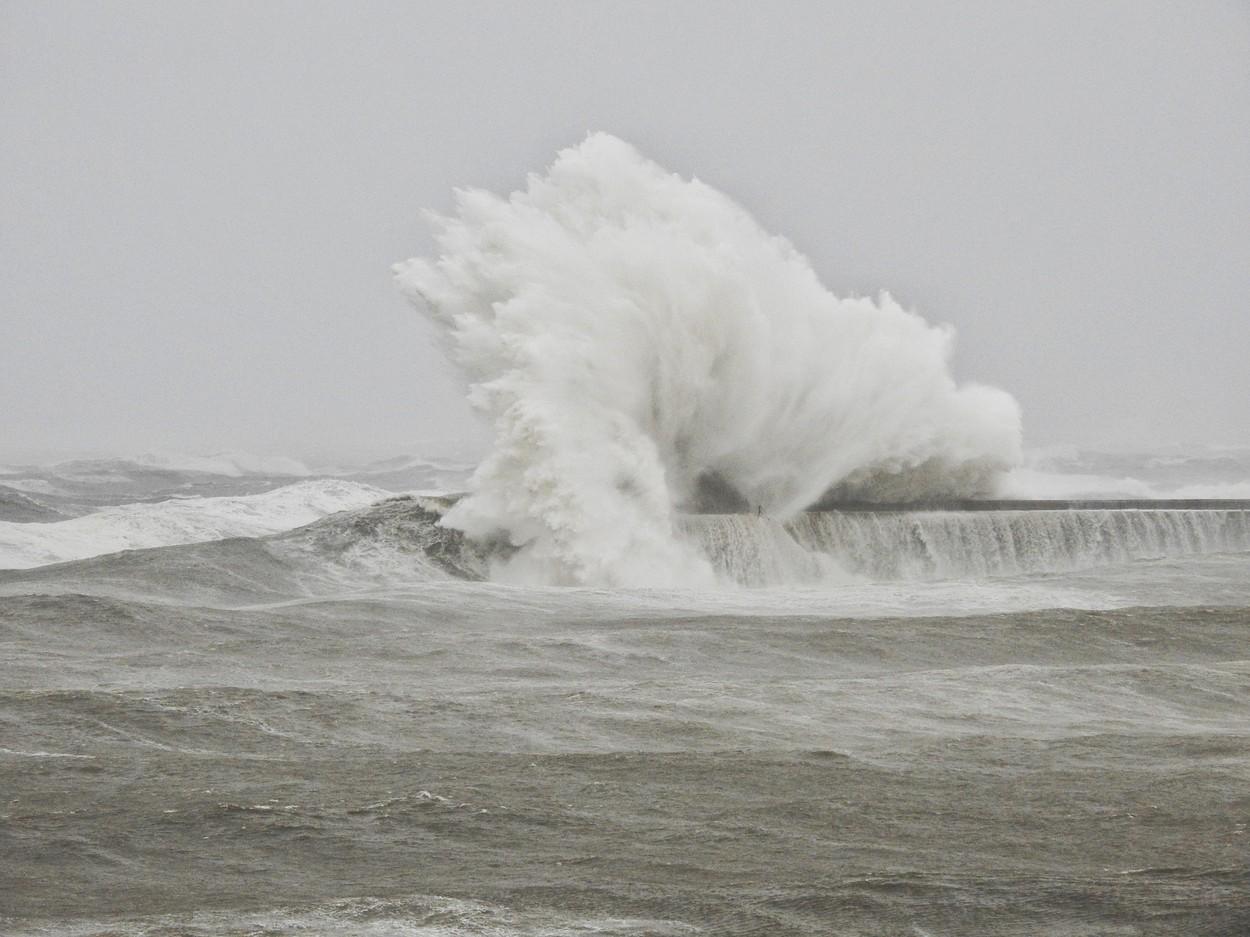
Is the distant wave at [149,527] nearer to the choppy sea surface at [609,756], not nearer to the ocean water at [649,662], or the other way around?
the ocean water at [649,662]

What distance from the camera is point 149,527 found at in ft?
72.0

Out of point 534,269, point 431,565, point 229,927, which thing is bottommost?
point 229,927

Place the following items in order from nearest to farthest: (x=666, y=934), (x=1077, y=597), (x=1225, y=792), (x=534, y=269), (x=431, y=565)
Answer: (x=666, y=934) < (x=1225, y=792) < (x=1077, y=597) < (x=431, y=565) < (x=534, y=269)

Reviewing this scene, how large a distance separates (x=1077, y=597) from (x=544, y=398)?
6870 mm

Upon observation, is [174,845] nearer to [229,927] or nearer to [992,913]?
[229,927]

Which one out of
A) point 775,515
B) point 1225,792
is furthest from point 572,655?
point 775,515

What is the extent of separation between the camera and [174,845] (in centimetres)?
573

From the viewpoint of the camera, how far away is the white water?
18375 mm

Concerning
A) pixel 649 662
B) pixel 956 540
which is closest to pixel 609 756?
pixel 649 662

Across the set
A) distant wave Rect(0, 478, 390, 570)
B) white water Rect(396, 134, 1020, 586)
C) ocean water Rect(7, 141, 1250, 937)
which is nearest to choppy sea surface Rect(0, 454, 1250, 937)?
ocean water Rect(7, 141, 1250, 937)

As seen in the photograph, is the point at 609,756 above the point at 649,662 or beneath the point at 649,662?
beneath

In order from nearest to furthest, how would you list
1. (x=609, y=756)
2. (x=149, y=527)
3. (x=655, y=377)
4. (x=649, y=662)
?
(x=609, y=756) < (x=649, y=662) < (x=655, y=377) < (x=149, y=527)

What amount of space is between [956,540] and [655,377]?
4843 mm

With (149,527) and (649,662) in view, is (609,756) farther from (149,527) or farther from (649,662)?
(149,527)
